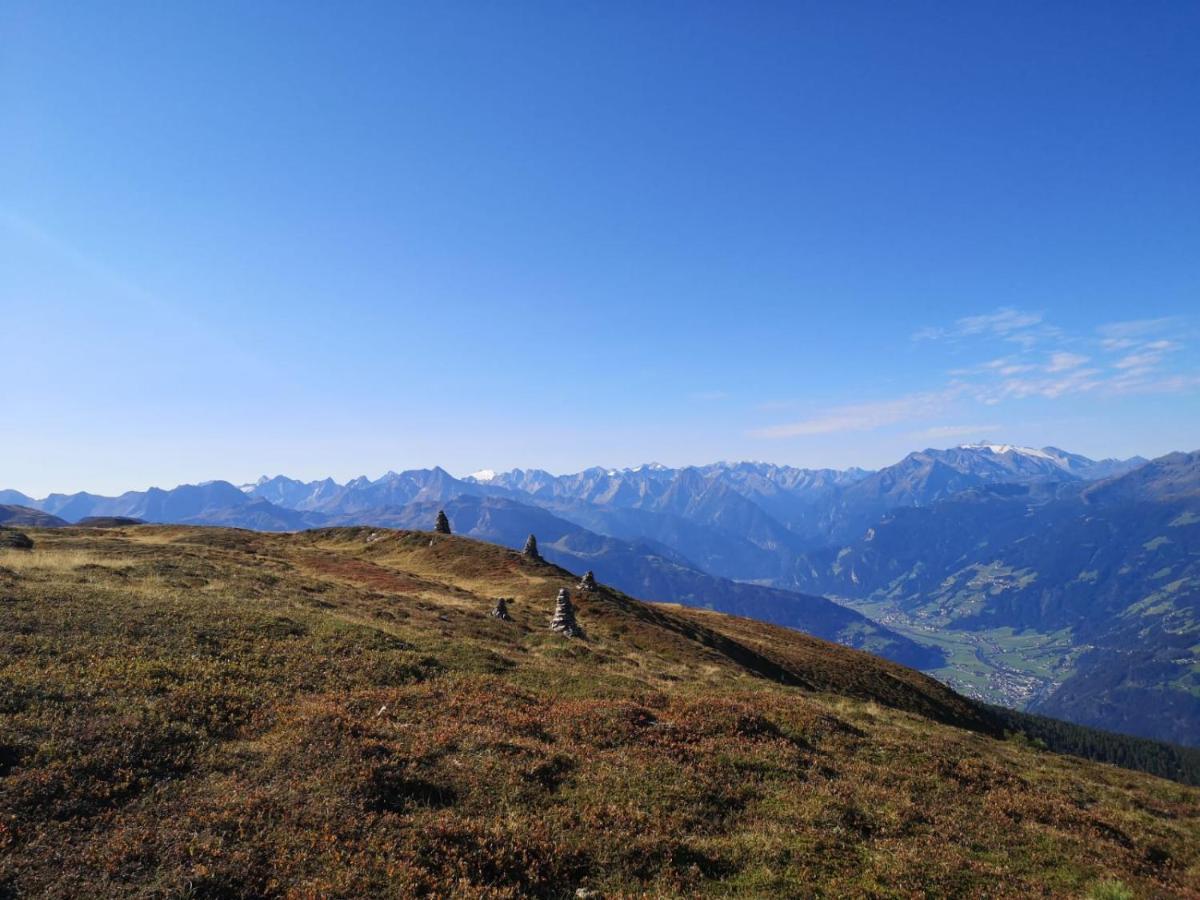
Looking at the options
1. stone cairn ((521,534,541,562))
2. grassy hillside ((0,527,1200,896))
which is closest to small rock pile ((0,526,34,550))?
grassy hillside ((0,527,1200,896))

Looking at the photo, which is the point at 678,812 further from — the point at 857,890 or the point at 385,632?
the point at 385,632

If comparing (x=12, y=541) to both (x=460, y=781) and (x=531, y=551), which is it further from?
(x=460, y=781)

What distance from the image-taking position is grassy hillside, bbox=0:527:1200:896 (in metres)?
11.5

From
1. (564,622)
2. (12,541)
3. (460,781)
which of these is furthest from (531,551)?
(460,781)

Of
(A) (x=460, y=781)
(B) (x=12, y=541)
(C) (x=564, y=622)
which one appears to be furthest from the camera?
(B) (x=12, y=541)

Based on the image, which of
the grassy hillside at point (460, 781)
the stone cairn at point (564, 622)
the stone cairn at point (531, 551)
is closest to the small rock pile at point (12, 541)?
the grassy hillside at point (460, 781)

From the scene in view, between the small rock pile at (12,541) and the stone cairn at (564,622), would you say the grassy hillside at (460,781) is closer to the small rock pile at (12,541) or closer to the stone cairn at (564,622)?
the stone cairn at (564,622)

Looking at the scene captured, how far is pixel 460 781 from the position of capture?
48.5 ft

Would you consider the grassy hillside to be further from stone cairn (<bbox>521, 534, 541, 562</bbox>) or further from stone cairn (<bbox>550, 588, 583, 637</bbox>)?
stone cairn (<bbox>521, 534, 541, 562</bbox>)

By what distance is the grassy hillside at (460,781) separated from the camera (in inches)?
454

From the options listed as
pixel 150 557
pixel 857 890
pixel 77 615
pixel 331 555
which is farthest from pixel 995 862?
pixel 331 555

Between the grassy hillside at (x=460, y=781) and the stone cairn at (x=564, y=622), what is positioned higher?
the grassy hillside at (x=460, y=781)

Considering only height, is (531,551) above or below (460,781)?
below

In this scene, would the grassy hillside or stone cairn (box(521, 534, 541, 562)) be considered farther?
stone cairn (box(521, 534, 541, 562))
